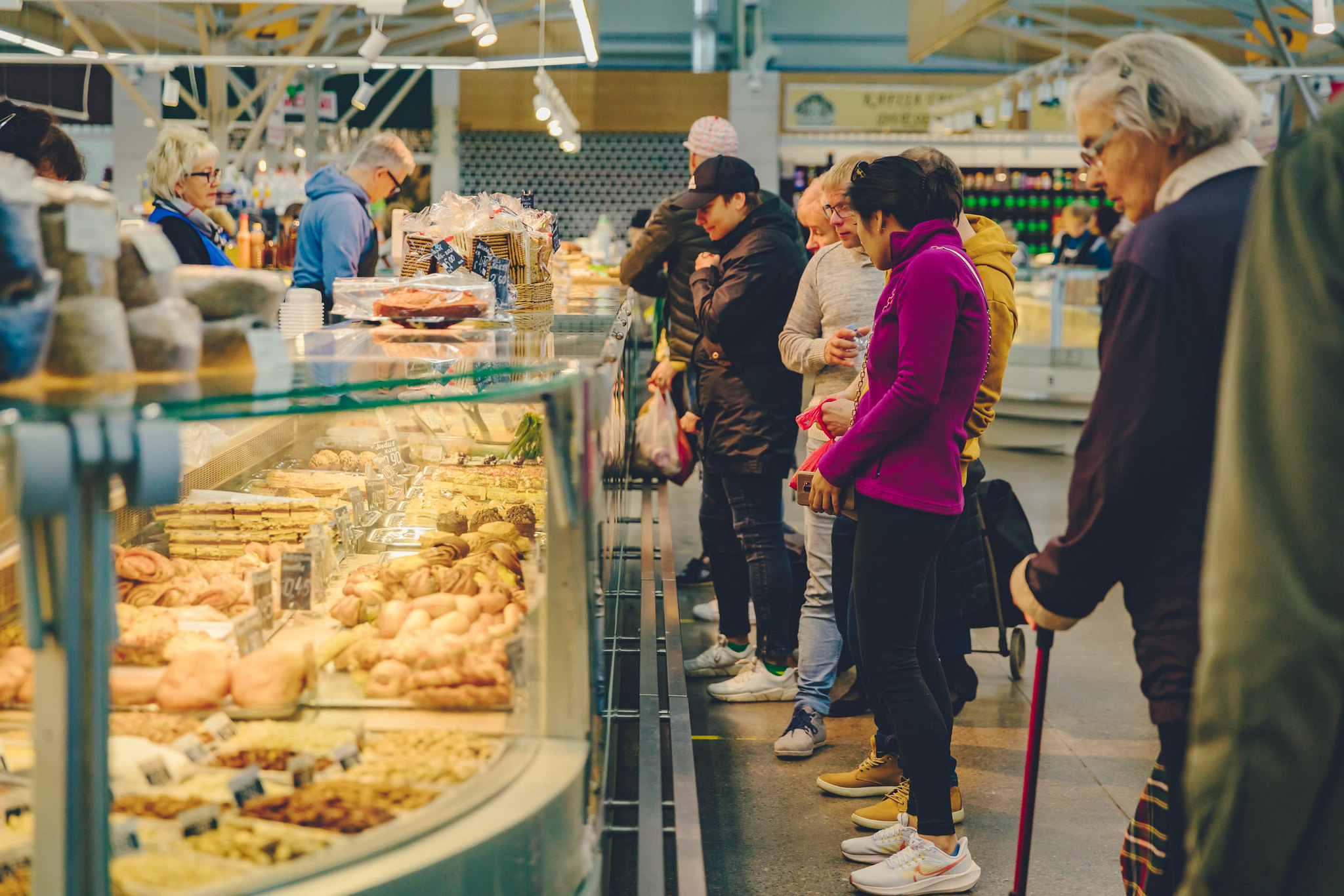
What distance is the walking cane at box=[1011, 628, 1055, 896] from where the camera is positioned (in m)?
2.10

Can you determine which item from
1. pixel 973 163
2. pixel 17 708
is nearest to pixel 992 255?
pixel 17 708

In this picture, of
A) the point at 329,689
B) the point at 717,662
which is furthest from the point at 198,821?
the point at 717,662

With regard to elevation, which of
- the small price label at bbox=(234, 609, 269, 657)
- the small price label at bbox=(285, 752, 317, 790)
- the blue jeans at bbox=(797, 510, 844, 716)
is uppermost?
the small price label at bbox=(234, 609, 269, 657)

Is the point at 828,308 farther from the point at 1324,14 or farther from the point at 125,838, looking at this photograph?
the point at 1324,14

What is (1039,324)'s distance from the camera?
1004 cm

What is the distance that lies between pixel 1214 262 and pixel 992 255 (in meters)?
1.63

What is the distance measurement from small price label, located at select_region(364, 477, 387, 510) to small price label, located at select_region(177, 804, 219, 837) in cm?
136

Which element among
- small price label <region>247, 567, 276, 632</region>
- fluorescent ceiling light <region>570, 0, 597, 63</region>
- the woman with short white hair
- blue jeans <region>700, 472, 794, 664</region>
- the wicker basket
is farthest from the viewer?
fluorescent ceiling light <region>570, 0, 597, 63</region>

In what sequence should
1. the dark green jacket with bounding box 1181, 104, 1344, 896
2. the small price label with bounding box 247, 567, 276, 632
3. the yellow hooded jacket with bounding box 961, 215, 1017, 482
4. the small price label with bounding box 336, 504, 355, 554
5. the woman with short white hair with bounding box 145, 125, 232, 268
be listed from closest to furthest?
the dark green jacket with bounding box 1181, 104, 1344, 896 < the small price label with bounding box 247, 567, 276, 632 < the small price label with bounding box 336, 504, 355, 554 < the yellow hooded jacket with bounding box 961, 215, 1017, 482 < the woman with short white hair with bounding box 145, 125, 232, 268

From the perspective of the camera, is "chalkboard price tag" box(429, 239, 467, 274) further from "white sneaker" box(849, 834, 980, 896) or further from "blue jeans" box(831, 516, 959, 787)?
"white sneaker" box(849, 834, 980, 896)

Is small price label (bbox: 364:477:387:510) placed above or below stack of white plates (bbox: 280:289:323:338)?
below

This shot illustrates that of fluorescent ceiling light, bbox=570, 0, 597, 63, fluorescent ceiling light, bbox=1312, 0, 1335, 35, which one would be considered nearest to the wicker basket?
fluorescent ceiling light, bbox=570, 0, 597, 63

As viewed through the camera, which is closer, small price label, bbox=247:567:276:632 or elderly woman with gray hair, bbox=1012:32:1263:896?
elderly woman with gray hair, bbox=1012:32:1263:896

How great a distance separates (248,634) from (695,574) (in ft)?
12.3
